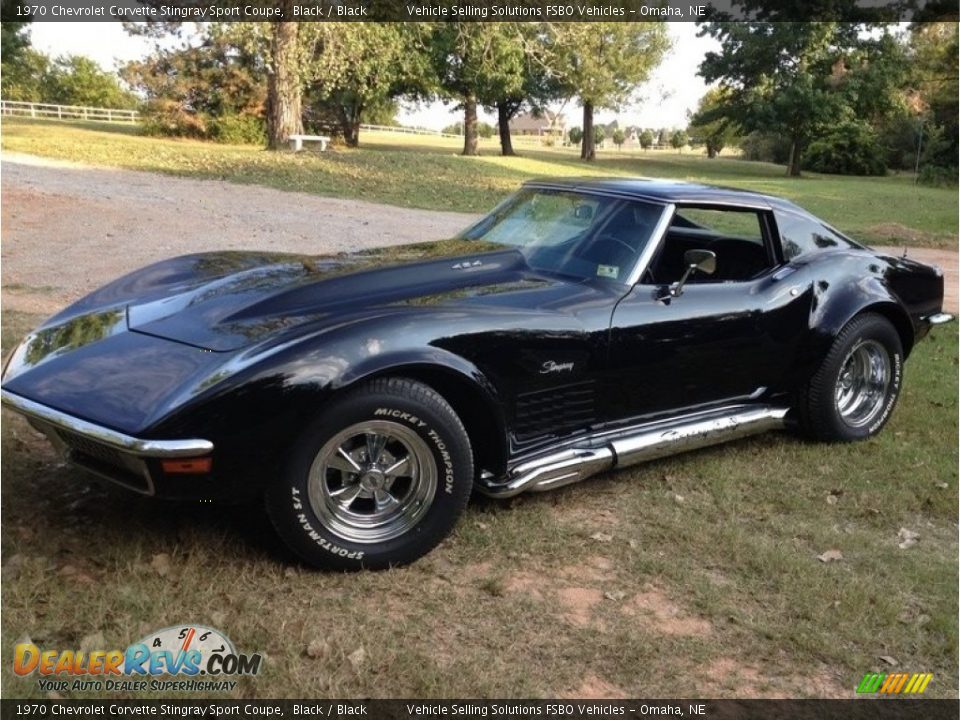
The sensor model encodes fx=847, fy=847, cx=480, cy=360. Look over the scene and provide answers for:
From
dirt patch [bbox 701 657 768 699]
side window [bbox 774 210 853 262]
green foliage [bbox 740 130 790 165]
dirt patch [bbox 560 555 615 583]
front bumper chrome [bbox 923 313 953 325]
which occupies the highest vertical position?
green foliage [bbox 740 130 790 165]

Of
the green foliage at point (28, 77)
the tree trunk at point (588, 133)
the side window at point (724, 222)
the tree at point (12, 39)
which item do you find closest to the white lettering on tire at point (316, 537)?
the side window at point (724, 222)

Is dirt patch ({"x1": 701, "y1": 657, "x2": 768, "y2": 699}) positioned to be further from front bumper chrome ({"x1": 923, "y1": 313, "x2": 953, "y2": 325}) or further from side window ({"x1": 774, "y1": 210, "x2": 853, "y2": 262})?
front bumper chrome ({"x1": 923, "y1": 313, "x2": 953, "y2": 325})

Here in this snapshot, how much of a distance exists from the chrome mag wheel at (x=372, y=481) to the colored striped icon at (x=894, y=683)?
1604 millimetres

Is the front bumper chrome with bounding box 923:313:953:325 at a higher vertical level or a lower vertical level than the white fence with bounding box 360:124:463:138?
lower

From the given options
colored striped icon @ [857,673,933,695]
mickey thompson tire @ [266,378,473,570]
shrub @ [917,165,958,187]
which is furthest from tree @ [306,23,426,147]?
shrub @ [917,165,958,187]

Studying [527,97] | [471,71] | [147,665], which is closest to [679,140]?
[527,97]

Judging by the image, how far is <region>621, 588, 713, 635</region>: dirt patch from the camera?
A: 2967mm

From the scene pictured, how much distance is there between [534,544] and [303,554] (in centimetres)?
97

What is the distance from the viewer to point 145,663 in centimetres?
255

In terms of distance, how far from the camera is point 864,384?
199 inches

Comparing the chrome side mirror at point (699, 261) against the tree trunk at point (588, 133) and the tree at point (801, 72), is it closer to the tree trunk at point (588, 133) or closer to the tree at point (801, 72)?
the tree at point (801, 72)

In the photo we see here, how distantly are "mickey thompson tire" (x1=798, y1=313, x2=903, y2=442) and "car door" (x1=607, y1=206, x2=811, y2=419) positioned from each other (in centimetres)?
32

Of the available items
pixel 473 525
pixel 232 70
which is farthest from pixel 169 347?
pixel 232 70

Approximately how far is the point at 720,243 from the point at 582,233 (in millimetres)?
1075
